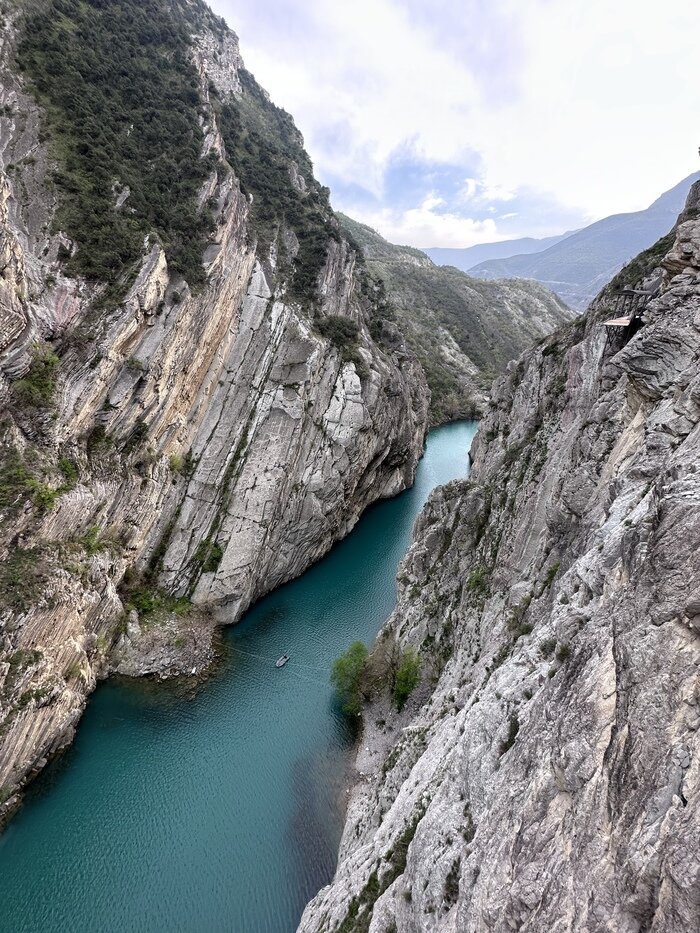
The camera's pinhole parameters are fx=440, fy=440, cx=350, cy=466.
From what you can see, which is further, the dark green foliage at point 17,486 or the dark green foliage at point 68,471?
the dark green foliage at point 68,471

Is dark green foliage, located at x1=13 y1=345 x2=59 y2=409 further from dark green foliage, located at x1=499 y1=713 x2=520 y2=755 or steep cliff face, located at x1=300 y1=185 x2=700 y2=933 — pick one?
dark green foliage, located at x1=499 y1=713 x2=520 y2=755

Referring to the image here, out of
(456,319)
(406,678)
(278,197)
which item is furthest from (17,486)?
(456,319)

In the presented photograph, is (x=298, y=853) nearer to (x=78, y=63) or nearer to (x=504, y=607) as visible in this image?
(x=504, y=607)

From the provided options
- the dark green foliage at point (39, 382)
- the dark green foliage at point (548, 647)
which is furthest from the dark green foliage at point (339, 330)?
the dark green foliage at point (548, 647)

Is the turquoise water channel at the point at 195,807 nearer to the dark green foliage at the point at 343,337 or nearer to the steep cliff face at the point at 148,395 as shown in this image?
the steep cliff face at the point at 148,395

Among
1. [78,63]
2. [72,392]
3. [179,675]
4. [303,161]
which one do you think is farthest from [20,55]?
[179,675]

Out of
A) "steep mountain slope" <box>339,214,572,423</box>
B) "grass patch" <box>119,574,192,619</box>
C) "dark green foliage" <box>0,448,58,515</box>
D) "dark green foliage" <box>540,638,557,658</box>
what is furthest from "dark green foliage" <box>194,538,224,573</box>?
"steep mountain slope" <box>339,214,572,423</box>
